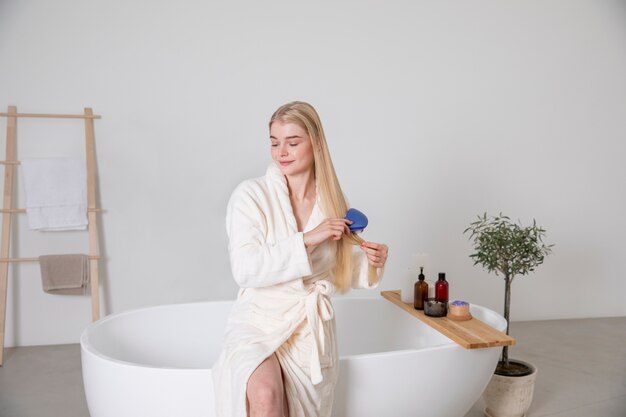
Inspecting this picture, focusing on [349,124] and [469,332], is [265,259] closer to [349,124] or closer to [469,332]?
[469,332]

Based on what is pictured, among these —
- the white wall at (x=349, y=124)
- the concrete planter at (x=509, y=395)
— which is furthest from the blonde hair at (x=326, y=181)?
the white wall at (x=349, y=124)

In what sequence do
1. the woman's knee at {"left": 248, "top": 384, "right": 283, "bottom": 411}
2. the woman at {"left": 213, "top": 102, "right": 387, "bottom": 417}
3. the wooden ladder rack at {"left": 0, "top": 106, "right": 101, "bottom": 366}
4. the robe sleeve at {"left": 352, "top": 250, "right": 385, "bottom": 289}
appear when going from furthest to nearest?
the wooden ladder rack at {"left": 0, "top": 106, "right": 101, "bottom": 366}, the robe sleeve at {"left": 352, "top": 250, "right": 385, "bottom": 289}, the woman at {"left": 213, "top": 102, "right": 387, "bottom": 417}, the woman's knee at {"left": 248, "top": 384, "right": 283, "bottom": 411}

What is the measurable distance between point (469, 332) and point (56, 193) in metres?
2.48

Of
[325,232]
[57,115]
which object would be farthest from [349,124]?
[325,232]

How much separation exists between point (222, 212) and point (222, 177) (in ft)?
0.73

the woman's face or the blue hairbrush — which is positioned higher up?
the woman's face

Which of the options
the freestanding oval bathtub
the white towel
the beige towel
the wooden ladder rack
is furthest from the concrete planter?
the white towel

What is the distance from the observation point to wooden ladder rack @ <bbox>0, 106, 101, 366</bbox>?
329 centimetres

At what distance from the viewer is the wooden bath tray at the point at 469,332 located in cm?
207

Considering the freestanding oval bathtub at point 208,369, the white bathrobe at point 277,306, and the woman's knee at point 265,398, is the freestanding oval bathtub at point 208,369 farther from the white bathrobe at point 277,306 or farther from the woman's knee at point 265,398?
the woman's knee at point 265,398

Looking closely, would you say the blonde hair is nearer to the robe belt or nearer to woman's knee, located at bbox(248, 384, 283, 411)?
the robe belt

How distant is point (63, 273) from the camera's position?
334cm

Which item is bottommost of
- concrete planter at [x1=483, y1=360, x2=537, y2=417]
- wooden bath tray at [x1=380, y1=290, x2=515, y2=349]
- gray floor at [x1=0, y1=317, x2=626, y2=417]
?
gray floor at [x1=0, y1=317, x2=626, y2=417]

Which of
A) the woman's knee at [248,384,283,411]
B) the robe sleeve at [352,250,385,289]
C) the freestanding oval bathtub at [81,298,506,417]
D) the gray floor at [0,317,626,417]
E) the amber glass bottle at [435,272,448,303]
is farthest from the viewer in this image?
the gray floor at [0,317,626,417]
